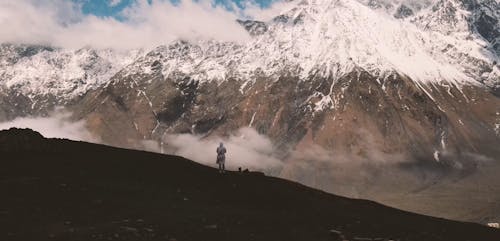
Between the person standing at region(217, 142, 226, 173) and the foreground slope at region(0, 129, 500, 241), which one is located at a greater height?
the person standing at region(217, 142, 226, 173)

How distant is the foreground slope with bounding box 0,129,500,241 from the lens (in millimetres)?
48156

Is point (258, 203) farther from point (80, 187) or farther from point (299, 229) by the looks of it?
point (80, 187)

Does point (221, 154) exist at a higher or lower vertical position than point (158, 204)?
higher

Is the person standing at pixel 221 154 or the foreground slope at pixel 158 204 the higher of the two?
the person standing at pixel 221 154

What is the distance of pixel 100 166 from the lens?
231ft

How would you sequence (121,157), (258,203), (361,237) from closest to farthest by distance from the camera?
(361,237) → (258,203) → (121,157)

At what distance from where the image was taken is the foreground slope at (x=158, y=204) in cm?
4816

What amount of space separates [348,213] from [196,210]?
55.7 ft

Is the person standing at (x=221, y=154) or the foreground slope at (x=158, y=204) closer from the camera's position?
the foreground slope at (x=158, y=204)

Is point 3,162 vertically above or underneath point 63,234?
above

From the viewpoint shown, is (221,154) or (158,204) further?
(221,154)

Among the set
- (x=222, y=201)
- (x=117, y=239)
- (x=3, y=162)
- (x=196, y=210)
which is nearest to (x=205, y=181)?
(x=222, y=201)

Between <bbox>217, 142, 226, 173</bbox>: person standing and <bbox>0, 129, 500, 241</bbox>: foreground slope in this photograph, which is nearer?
<bbox>0, 129, 500, 241</bbox>: foreground slope

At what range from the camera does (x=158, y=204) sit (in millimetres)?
56812
